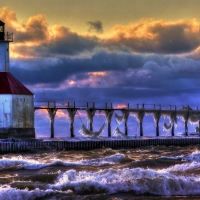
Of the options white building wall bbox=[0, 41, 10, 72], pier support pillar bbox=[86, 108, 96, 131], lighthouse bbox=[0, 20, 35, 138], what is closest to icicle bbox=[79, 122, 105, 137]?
pier support pillar bbox=[86, 108, 96, 131]

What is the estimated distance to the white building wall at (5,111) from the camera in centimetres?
5572

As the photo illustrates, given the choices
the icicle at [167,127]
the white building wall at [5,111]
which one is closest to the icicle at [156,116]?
the icicle at [167,127]

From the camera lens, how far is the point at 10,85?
5700cm

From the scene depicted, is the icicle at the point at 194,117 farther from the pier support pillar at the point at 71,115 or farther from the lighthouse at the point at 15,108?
the lighthouse at the point at 15,108

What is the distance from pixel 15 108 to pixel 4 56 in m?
6.55

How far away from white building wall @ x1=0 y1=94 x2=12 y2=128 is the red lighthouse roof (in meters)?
0.62

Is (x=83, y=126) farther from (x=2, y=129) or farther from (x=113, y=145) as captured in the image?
(x=2, y=129)

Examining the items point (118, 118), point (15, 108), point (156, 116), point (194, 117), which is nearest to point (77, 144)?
point (15, 108)

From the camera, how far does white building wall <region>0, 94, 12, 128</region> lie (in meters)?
55.7

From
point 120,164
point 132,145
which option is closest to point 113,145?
point 132,145

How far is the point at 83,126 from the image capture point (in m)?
66.4

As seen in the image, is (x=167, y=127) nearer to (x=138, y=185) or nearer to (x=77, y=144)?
(x=77, y=144)

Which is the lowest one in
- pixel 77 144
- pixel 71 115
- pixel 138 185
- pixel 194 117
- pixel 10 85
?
pixel 138 185

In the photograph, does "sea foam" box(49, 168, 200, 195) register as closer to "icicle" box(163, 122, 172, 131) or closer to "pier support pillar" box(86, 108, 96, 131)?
"pier support pillar" box(86, 108, 96, 131)
